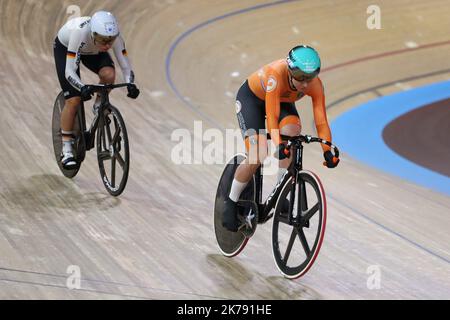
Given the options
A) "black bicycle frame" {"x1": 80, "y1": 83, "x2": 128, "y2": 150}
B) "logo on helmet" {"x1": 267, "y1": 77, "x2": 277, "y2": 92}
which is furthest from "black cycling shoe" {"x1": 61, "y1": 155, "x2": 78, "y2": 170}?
"logo on helmet" {"x1": 267, "y1": 77, "x2": 277, "y2": 92}

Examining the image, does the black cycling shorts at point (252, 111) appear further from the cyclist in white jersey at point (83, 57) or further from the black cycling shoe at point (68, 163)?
the black cycling shoe at point (68, 163)

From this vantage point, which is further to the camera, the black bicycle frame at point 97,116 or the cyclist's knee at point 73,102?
the cyclist's knee at point 73,102

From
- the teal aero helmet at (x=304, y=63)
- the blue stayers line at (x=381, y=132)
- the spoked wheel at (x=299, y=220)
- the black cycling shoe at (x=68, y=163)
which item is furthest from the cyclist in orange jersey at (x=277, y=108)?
the blue stayers line at (x=381, y=132)

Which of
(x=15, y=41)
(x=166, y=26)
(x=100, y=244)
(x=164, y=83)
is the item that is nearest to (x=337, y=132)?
(x=164, y=83)

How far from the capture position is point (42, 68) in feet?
23.1

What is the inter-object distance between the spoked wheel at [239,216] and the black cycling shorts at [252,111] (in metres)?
0.22

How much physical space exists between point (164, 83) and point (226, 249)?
9.98 feet

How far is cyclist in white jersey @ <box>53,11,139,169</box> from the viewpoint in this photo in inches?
189

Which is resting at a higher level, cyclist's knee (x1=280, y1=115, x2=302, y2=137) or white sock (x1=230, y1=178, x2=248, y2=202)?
cyclist's knee (x1=280, y1=115, x2=302, y2=137)

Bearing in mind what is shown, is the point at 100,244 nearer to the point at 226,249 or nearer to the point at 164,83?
the point at 226,249

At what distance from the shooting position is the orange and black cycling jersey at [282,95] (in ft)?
12.9

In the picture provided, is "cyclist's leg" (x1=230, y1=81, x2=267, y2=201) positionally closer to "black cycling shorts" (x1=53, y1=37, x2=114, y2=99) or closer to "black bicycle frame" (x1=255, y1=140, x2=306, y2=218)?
"black bicycle frame" (x1=255, y1=140, x2=306, y2=218)

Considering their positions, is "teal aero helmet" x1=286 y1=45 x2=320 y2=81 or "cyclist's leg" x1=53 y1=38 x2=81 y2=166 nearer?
"teal aero helmet" x1=286 y1=45 x2=320 y2=81

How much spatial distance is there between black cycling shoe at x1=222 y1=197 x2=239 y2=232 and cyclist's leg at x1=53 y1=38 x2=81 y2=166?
50.2 inches
